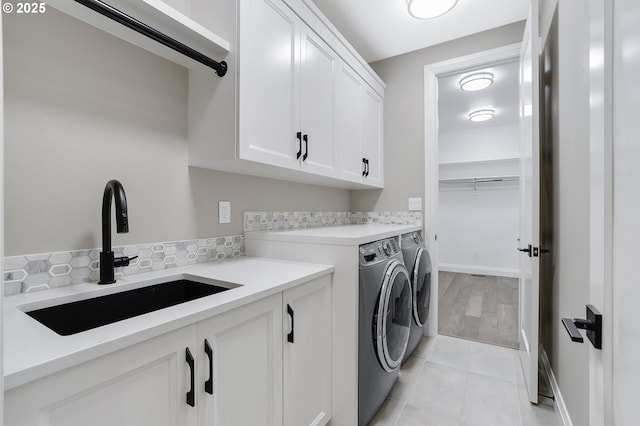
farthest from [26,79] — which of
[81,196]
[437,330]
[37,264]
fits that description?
[437,330]

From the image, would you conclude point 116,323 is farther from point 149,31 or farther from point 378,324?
point 378,324

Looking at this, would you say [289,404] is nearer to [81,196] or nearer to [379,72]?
[81,196]

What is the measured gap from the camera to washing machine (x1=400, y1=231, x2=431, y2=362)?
6.95ft

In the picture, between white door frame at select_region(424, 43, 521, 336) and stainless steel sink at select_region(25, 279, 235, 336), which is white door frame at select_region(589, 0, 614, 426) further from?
white door frame at select_region(424, 43, 521, 336)

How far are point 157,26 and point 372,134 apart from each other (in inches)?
75.9

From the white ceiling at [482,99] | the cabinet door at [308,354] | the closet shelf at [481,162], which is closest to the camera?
the cabinet door at [308,354]

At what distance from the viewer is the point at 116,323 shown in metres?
0.76

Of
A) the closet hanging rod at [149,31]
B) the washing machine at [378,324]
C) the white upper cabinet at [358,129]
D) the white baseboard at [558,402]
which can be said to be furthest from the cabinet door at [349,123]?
the white baseboard at [558,402]

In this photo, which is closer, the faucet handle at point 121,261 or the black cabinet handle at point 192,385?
the black cabinet handle at point 192,385

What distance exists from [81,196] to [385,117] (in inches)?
102

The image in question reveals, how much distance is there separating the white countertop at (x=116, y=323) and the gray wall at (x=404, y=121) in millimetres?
1655

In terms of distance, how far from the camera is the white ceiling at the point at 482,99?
314 centimetres

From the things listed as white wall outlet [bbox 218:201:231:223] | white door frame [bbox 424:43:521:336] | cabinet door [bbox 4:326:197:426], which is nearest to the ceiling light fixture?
white door frame [bbox 424:43:521:336]

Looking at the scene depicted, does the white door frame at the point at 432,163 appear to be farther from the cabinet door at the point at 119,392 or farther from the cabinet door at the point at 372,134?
the cabinet door at the point at 119,392
